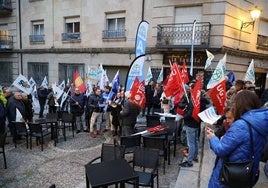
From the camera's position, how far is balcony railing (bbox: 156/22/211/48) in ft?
36.3

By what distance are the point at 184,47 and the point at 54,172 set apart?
8.60 metres

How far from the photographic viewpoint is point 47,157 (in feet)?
19.8

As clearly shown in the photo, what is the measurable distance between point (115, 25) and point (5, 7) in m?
10.0

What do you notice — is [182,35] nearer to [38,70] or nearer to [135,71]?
[135,71]

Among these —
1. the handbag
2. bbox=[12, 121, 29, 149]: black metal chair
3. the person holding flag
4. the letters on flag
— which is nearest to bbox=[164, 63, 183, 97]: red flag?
the person holding flag

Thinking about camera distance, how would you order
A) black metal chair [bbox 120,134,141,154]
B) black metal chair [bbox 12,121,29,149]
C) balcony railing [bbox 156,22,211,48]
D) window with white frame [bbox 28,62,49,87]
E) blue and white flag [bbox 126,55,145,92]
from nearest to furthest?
black metal chair [bbox 120,134,141,154] < blue and white flag [bbox 126,55,145,92] < black metal chair [bbox 12,121,29,149] < balcony railing [bbox 156,22,211,48] < window with white frame [bbox 28,62,49,87]

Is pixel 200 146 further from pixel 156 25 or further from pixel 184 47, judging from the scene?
pixel 156 25

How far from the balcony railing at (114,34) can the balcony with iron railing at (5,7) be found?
9.34 meters

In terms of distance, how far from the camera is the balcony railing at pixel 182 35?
1105 centimetres

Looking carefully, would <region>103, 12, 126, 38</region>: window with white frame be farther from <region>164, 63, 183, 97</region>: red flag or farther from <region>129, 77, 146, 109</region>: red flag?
<region>129, 77, 146, 109</region>: red flag

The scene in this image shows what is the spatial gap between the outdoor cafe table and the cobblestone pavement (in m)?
1.51

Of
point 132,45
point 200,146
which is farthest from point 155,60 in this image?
point 200,146

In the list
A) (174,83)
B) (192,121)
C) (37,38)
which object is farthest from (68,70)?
(192,121)

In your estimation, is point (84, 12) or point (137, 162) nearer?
point (137, 162)
